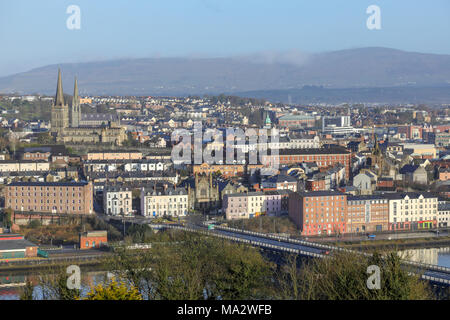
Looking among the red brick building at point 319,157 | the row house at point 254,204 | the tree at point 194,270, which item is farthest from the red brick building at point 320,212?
the red brick building at point 319,157

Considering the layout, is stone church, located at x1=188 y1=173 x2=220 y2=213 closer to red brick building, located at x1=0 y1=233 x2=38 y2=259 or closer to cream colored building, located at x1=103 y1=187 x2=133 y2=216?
cream colored building, located at x1=103 y1=187 x2=133 y2=216

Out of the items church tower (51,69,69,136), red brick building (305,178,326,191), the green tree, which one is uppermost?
church tower (51,69,69,136)

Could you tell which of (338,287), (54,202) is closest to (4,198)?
(54,202)

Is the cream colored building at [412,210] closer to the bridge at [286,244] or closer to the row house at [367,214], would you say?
the row house at [367,214]

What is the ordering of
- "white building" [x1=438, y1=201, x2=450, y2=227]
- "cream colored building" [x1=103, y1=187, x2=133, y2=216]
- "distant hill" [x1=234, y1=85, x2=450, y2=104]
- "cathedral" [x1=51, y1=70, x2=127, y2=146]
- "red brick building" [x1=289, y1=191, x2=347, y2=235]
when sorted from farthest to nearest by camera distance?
"distant hill" [x1=234, y1=85, x2=450, y2=104] → "cathedral" [x1=51, y1=70, x2=127, y2=146] → "white building" [x1=438, y1=201, x2=450, y2=227] → "cream colored building" [x1=103, y1=187, x2=133, y2=216] → "red brick building" [x1=289, y1=191, x2=347, y2=235]

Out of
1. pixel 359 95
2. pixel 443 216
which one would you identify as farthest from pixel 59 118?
pixel 359 95

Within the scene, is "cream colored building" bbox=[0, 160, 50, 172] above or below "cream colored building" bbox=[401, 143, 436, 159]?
above

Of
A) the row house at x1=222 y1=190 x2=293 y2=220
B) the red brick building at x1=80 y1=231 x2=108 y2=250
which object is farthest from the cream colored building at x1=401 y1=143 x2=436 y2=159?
the red brick building at x1=80 y1=231 x2=108 y2=250
